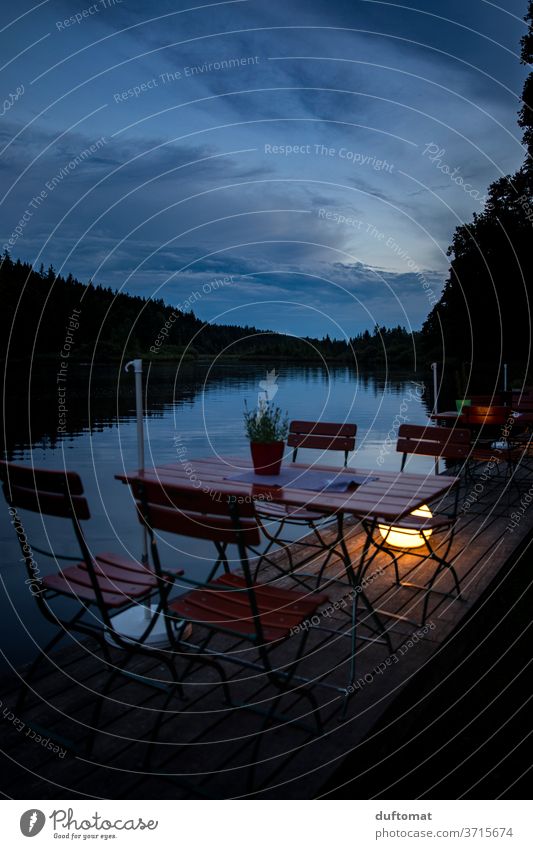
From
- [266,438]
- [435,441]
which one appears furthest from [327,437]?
[266,438]

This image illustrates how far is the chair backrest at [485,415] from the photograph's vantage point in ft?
26.9

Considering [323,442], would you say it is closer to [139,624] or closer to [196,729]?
[139,624]

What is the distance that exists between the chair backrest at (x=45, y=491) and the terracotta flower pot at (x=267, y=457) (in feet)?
4.95

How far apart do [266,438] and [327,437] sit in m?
1.46

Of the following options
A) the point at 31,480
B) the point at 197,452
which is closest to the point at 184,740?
the point at 31,480

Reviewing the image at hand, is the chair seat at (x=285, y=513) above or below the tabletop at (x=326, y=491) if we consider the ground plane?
below

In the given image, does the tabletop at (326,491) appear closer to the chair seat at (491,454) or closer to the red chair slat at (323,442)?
the red chair slat at (323,442)

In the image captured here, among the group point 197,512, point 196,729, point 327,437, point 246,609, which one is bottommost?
point 196,729

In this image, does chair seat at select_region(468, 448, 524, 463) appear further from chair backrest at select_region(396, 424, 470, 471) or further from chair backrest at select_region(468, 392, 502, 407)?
chair backrest at select_region(396, 424, 470, 471)

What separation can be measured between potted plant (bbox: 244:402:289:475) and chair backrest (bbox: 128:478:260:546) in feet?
3.83

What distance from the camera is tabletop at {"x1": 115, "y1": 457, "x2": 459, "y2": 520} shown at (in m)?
3.62

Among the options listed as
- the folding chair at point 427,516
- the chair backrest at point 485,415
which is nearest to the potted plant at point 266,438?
the folding chair at point 427,516

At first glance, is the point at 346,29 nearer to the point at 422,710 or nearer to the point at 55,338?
the point at 422,710

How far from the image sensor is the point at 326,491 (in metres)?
3.96
